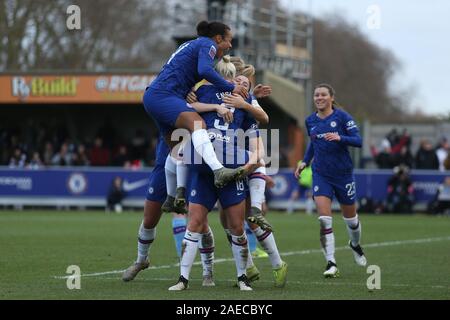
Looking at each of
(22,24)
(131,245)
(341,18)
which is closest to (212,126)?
(131,245)

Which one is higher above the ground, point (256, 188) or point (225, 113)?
point (225, 113)

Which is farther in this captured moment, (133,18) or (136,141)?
(133,18)

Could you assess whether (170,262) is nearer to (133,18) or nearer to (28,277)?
(28,277)

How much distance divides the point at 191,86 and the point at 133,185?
808 inches

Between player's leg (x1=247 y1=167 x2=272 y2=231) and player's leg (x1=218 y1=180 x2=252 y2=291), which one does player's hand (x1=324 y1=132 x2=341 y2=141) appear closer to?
player's leg (x1=247 y1=167 x2=272 y2=231)

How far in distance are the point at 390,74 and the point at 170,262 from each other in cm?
8118

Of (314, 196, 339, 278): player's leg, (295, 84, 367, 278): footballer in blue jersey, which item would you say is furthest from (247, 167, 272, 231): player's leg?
(295, 84, 367, 278): footballer in blue jersey

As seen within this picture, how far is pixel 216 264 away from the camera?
13328 millimetres

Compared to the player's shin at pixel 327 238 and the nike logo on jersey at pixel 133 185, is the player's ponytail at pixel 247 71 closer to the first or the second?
the player's shin at pixel 327 238

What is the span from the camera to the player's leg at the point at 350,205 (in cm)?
1325

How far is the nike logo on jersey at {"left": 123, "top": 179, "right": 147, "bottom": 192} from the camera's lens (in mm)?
30469

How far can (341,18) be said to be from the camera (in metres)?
90.1

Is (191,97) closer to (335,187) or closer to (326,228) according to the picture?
(326,228)

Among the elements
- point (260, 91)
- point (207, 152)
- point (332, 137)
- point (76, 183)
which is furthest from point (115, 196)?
point (207, 152)
